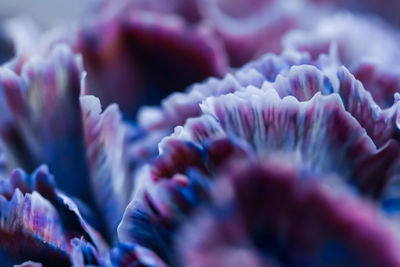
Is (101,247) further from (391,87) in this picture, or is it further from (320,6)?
(320,6)

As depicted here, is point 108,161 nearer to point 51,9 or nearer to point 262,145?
point 262,145

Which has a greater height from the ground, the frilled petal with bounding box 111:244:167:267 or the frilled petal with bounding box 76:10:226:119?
the frilled petal with bounding box 76:10:226:119

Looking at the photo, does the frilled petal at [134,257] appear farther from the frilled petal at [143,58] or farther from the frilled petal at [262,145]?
the frilled petal at [143,58]

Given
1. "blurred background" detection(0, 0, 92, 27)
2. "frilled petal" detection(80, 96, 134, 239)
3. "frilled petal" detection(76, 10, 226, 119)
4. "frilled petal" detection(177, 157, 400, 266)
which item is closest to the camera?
"frilled petal" detection(177, 157, 400, 266)

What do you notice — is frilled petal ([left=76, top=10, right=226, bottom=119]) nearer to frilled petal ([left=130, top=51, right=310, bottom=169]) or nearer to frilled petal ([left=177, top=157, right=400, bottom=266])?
frilled petal ([left=130, top=51, right=310, bottom=169])

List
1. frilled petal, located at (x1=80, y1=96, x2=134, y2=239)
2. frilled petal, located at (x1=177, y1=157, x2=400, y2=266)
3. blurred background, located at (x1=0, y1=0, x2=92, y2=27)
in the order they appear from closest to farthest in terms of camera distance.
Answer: frilled petal, located at (x1=177, y1=157, x2=400, y2=266), frilled petal, located at (x1=80, y1=96, x2=134, y2=239), blurred background, located at (x1=0, y1=0, x2=92, y2=27)

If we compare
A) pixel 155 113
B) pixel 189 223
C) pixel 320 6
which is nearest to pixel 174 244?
pixel 189 223

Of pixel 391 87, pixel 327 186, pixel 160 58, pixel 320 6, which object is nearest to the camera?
pixel 327 186

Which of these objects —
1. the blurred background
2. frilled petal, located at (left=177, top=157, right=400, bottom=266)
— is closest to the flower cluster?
frilled petal, located at (left=177, top=157, right=400, bottom=266)
